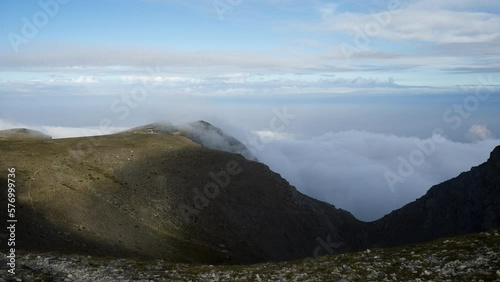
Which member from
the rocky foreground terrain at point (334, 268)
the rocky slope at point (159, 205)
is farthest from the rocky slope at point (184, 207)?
the rocky foreground terrain at point (334, 268)

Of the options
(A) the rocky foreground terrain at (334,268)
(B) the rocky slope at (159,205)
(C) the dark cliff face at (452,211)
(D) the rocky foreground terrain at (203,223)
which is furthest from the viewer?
(C) the dark cliff face at (452,211)

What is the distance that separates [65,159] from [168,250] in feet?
129

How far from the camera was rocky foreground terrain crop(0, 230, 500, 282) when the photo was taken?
76.8 ft

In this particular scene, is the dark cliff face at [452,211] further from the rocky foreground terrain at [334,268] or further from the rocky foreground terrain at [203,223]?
the rocky foreground terrain at [334,268]

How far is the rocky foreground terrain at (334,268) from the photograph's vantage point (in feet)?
76.8

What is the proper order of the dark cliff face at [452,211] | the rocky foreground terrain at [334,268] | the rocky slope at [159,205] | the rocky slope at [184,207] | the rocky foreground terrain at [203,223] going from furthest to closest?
the dark cliff face at [452,211]
the rocky slope at [184,207]
the rocky slope at [159,205]
the rocky foreground terrain at [203,223]
the rocky foreground terrain at [334,268]

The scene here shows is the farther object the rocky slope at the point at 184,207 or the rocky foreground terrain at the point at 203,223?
the rocky slope at the point at 184,207

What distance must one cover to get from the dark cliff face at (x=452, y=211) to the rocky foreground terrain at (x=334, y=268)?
58965mm

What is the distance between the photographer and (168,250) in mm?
71812

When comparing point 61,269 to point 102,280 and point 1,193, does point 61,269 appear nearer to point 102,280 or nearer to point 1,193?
point 102,280

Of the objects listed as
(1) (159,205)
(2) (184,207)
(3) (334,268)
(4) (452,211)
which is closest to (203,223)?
(2) (184,207)

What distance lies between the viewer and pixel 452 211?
99438 millimetres

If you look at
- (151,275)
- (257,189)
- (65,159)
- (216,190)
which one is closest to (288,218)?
(257,189)

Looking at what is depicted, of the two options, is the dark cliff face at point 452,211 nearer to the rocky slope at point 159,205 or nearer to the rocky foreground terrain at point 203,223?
the rocky foreground terrain at point 203,223
